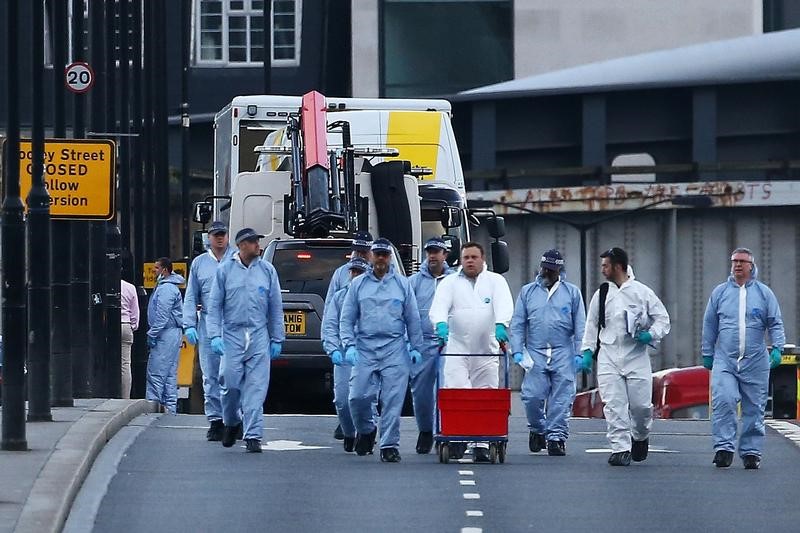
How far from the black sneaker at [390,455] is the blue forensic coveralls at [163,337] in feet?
36.0

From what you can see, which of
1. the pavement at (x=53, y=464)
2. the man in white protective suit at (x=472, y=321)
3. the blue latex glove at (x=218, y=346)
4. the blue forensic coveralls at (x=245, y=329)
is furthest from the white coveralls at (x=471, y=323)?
the pavement at (x=53, y=464)

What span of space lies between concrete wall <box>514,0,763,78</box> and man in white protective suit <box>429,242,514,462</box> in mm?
40978

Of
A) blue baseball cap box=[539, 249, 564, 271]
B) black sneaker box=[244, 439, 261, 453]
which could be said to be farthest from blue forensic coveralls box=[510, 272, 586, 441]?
black sneaker box=[244, 439, 261, 453]

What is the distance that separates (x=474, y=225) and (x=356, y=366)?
10680mm

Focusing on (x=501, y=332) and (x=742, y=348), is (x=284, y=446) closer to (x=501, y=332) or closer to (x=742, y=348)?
(x=501, y=332)

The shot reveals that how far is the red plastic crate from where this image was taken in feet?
57.1

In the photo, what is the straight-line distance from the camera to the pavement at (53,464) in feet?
42.3

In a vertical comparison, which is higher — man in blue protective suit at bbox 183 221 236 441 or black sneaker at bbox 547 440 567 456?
man in blue protective suit at bbox 183 221 236 441

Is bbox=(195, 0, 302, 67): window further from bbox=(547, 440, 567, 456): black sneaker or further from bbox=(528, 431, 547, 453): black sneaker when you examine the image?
bbox=(547, 440, 567, 456): black sneaker

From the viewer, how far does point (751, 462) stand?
57.5ft

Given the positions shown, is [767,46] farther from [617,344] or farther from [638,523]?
[638,523]

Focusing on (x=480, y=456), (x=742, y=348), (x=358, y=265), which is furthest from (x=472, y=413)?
(x=742, y=348)

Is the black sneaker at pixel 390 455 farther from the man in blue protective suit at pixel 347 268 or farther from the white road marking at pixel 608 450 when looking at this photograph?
the white road marking at pixel 608 450

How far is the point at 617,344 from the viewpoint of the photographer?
1788 cm
